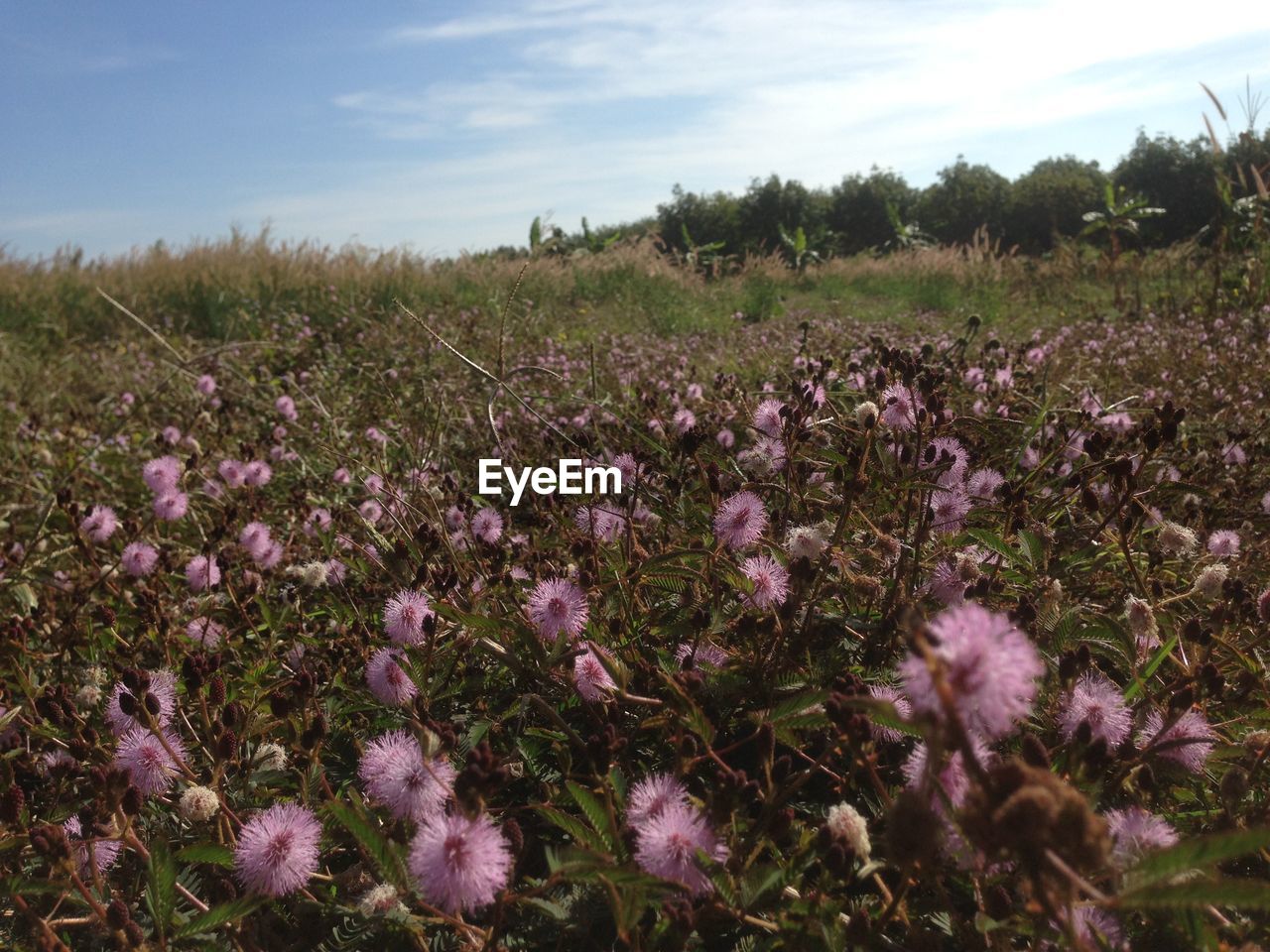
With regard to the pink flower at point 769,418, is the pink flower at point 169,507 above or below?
below

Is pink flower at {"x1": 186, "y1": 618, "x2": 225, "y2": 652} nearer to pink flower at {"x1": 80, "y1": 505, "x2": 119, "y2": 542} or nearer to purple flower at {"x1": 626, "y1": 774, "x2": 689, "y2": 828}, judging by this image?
pink flower at {"x1": 80, "y1": 505, "x2": 119, "y2": 542}

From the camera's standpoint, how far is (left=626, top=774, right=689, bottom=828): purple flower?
1.07 meters

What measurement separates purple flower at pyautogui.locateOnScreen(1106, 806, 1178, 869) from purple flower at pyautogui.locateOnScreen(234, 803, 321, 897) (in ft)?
3.44

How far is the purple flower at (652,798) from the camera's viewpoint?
107 cm

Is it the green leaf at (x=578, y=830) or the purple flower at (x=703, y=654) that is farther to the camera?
the purple flower at (x=703, y=654)

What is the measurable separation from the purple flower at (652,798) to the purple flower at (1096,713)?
0.58 meters

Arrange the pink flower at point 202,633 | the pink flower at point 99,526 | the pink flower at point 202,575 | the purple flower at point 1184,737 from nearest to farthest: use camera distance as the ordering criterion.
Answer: the purple flower at point 1184,737 < the pink flower at point 202,633 < the pink flower at point 202,575 < the pink flower at point 99,526

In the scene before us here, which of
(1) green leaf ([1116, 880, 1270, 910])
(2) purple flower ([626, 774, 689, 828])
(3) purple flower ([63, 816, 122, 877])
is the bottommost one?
(3) purple flower ([63, 816, 122, 877])

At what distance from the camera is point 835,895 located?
1121 mm

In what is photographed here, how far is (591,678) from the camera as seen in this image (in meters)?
1.37

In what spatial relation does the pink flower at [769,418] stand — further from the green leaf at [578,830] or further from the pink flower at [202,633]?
the pink flower at [202,633]

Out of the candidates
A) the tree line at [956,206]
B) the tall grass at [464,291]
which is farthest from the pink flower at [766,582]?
the tree line at [956,206]

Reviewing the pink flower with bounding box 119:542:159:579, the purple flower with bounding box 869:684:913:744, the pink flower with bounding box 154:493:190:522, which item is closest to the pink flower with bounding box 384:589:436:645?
the purple flower with bounding box 869:684:913:744

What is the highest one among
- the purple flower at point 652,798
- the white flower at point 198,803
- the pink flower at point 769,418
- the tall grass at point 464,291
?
the tall grass at point 464,291
